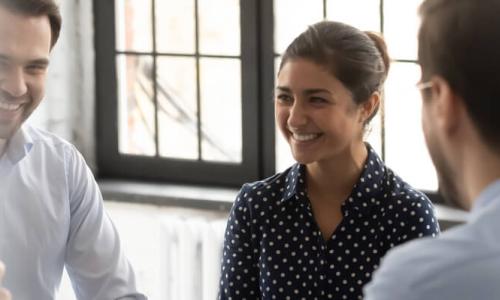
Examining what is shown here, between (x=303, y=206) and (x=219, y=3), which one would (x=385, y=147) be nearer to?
(x=219, y=3)

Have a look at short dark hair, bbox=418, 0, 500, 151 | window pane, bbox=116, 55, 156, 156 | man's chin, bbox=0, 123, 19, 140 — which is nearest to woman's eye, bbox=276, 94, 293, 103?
man's chin, bbox=0, 123, 19, 140

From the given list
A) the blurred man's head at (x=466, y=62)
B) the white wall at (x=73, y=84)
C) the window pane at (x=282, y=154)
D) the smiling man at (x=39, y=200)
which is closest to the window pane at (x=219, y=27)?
the window pane at (x=282, y=154)

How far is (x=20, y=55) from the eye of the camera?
234cm

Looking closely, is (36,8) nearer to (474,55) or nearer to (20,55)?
(20,55)

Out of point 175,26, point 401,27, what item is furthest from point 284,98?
point 175,26

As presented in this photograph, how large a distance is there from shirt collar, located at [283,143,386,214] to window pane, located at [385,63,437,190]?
0.98 m

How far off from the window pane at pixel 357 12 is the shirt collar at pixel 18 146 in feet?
Result: 4.37

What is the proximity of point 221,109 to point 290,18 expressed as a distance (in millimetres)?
401

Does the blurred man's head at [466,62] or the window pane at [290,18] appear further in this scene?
the window pane at [290,18]

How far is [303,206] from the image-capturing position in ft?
7.83

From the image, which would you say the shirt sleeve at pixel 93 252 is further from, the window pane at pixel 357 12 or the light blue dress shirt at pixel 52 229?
the window pane at pixel 357 12

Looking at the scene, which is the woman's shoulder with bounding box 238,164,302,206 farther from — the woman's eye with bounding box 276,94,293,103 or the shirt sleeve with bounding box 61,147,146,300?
the shirt sleeve with bounding box 61,147,146,300

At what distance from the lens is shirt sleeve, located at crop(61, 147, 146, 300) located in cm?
240

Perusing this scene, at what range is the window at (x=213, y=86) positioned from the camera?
3.41 m
